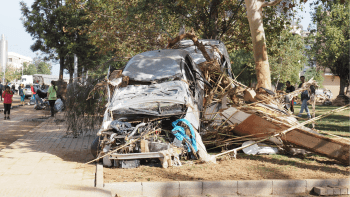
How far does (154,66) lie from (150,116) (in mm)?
1736

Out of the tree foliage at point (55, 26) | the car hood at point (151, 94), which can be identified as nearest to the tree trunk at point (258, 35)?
the car hood at point (151, 94)

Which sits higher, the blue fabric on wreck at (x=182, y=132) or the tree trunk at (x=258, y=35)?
the tree trunk at (x=258, y=35)

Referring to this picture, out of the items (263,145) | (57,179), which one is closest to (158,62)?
(263,145)

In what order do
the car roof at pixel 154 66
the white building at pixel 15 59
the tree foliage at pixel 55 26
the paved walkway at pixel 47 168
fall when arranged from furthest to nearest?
the white building at pixel 15 59 → the tree foliage at pixel 55 26 → the car roof at pixel 154 66 → the paved walkway at pixel 47 168

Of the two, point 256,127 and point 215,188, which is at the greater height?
point 256,127

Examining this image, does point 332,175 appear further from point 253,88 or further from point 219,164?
point 253,88

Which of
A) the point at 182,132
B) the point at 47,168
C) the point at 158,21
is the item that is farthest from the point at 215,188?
the point at 158,21

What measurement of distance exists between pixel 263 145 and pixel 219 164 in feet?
6.69

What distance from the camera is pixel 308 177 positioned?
6.44 meters

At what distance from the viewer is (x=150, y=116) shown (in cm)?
758

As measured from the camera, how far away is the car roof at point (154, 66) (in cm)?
855

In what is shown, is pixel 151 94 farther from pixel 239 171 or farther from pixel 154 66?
pixel 239 171

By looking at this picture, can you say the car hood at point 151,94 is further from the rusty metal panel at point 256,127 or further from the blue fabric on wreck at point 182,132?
the rusty metal panel at point 256,127

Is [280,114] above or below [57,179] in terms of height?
above
